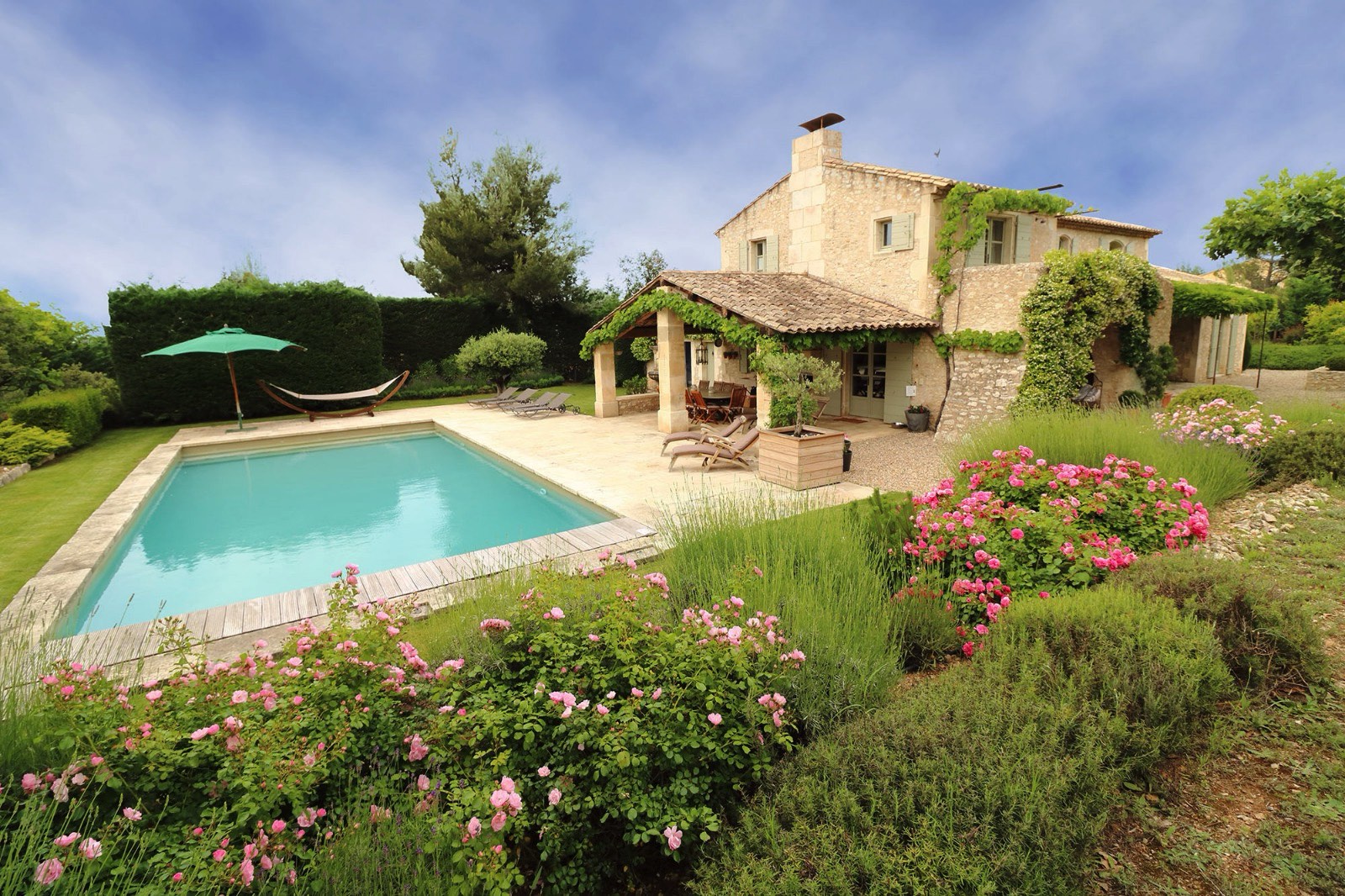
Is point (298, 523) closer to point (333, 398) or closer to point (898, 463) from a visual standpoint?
point (333, 398)

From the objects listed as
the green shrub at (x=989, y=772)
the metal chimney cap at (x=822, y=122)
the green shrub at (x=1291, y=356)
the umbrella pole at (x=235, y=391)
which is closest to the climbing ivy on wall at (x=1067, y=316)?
the metal chimney cap at (x=822, y=122)

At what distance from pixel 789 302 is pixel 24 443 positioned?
598 inches

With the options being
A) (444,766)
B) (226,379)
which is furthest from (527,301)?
(444,766)

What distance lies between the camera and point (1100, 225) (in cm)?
1770

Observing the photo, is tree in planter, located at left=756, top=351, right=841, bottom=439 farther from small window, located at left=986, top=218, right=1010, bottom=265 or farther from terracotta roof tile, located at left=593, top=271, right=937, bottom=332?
small window, located at left=986, top=218, right=1010, bottom=265

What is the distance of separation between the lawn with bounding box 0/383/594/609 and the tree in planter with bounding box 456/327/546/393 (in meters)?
8.58

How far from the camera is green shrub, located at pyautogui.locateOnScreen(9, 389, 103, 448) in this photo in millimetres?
12859

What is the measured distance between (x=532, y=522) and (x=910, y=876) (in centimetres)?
784

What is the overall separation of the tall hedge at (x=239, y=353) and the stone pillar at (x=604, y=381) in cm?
836

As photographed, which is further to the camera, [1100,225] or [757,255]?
[757,255]

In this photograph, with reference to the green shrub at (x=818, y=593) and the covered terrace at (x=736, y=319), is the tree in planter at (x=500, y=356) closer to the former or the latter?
the covered terrace at (x=736, y=319)

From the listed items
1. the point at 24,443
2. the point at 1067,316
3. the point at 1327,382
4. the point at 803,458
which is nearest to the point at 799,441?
the point at 803,458

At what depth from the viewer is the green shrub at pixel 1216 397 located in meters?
8.45

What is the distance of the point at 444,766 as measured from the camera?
8.86 feet
